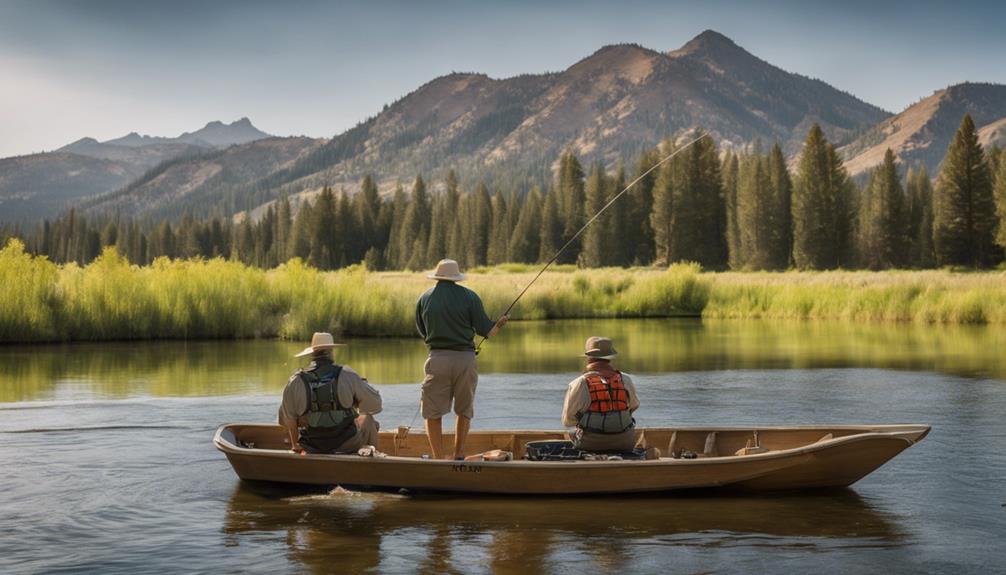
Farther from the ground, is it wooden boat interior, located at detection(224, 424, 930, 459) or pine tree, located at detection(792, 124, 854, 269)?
pine tree, located at detection(792, 124, 854, 269)

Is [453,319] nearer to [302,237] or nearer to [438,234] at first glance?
[438,234]

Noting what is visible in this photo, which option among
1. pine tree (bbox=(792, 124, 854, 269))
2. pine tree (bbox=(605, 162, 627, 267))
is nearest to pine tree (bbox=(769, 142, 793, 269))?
pine tree (bbox=(792, 124, 854, 269))

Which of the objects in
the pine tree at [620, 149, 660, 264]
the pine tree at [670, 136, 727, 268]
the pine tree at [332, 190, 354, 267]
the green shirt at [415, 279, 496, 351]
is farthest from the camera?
the pine tree at [332, 190, 354, 267]

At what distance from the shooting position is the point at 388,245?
120125mm

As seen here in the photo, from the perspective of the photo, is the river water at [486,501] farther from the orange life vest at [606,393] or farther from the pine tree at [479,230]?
the pine tree at [479,230]

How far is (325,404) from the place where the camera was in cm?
1133

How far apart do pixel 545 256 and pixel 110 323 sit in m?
69.6

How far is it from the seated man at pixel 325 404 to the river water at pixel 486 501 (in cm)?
59

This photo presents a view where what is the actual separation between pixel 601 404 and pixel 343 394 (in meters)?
2.65

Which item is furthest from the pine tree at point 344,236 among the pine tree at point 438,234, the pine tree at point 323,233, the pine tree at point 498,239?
the pine tree at point 498,239

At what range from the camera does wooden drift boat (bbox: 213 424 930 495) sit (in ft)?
35.2

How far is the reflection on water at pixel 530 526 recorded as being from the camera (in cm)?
917

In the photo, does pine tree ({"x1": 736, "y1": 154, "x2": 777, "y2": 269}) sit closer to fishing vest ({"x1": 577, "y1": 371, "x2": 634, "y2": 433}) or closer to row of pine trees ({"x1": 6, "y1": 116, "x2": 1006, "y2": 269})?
row of pine trees ({"x1": 6, "y1": 116, "x2": 1006, "y2": 269})

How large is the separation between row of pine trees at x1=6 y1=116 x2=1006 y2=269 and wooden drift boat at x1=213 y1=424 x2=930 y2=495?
3861 centimetres
